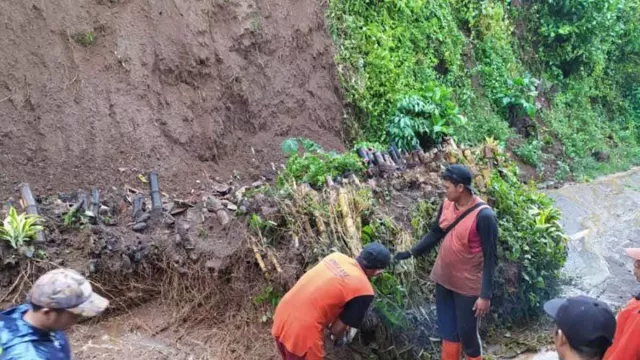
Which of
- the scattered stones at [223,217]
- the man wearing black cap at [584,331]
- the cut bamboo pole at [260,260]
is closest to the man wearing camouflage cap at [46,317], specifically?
the man wearing black cap at [584,331]

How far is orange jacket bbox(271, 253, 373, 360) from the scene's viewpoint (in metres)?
4.24

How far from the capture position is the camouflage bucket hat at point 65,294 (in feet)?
9.28

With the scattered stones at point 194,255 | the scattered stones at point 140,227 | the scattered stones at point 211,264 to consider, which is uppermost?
the scattered stones at point 140,227

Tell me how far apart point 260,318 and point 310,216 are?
99cm

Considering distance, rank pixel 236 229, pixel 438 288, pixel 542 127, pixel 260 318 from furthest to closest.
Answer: pixel 542 127 < pixel 236 229 < pixel 260 318 < pixel 438 288

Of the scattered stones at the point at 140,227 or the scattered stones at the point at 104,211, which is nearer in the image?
the scattered stones at the point at 140,227

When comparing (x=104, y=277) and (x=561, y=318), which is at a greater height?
(x=561, y=318)

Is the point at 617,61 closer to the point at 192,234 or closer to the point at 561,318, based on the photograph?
the point at 192,234

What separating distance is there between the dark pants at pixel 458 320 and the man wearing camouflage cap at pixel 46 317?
9.23 ft

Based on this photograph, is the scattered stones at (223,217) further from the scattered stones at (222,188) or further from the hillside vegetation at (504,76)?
the hillside vegetation at (504,76)

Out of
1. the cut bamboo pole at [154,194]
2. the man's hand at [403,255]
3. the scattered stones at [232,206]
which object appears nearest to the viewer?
the man's hand at [403,255]

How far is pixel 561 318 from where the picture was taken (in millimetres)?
3004

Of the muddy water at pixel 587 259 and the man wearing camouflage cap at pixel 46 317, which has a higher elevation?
the man wearing camouflage cap at pixel 46 317

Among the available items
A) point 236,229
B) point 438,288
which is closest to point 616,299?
point 438,288
